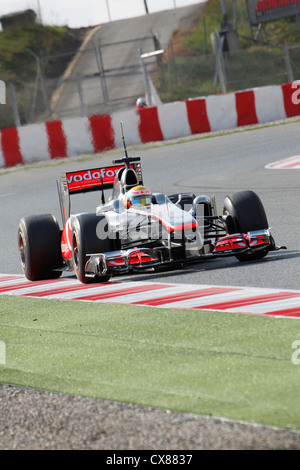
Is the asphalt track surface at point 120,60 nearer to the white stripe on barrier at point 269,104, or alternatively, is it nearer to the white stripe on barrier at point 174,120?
the white stripe on barrier at point 174,120

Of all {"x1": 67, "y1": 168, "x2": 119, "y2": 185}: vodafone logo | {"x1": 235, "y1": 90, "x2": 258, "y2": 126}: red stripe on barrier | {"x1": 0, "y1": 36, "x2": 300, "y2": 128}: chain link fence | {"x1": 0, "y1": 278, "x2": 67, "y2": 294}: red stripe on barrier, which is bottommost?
{"x1": 0, "y1": 278, "x2": 67, "y2": 294}: red stripe on barrier

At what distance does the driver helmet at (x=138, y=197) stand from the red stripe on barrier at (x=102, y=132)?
33.7 feet

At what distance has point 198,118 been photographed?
19109 millimetres

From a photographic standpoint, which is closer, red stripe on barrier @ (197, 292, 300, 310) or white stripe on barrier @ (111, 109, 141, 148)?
red stripe on barrier @ (197, 292, 300, 310)

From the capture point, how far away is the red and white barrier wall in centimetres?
1839

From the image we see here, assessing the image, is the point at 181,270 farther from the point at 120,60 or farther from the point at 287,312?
the point at 120,60

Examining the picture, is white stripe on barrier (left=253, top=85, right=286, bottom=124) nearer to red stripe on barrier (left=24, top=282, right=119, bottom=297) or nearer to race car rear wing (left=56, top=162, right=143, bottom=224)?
race car rear wing (left=56, top=162, right=143, bottom=224)

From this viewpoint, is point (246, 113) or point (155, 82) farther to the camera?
point (155, 82)

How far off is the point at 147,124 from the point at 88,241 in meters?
11.3

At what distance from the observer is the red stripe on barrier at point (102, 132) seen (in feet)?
60.7

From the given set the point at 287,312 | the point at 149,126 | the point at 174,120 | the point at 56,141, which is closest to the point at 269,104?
the point at 174,120

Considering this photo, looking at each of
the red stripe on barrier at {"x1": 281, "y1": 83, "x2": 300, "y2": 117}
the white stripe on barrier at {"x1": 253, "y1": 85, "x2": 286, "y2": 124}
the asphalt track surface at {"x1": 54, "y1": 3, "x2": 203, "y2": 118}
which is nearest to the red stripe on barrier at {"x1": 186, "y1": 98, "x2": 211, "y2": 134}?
the white stripe on barrier at {"x1": 253, "y1": 85, "x2": 286, "y2": 124}

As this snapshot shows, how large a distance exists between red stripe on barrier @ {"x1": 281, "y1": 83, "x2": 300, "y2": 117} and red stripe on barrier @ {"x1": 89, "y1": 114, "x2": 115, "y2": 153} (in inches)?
152

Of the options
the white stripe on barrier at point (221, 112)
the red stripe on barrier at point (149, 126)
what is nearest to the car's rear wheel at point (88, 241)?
the red stripe on barrier at point (149, 126)
